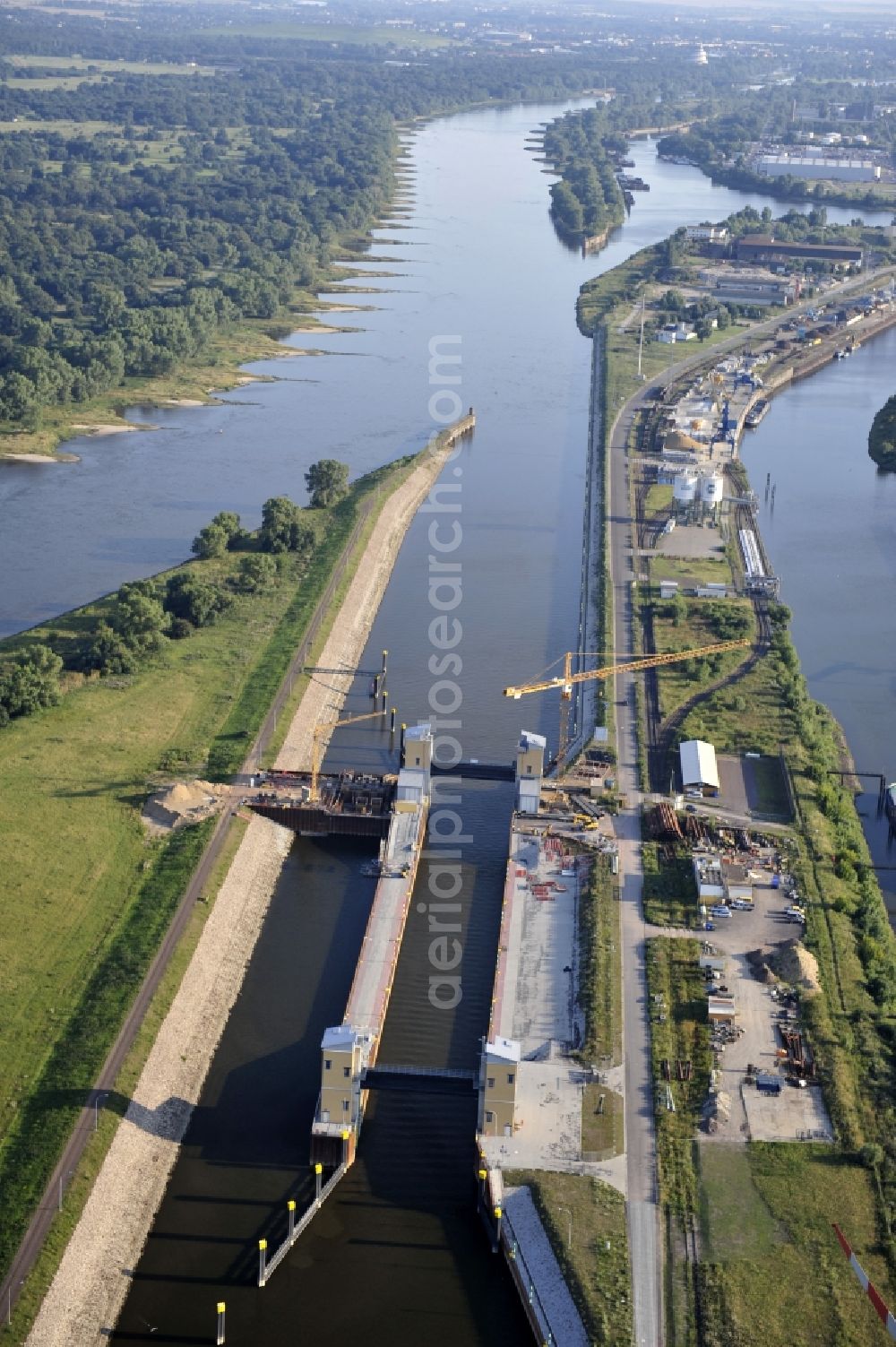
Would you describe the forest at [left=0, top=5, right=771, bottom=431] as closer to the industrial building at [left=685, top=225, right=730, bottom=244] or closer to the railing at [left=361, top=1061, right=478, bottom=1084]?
the industrial building at [left=685, top=225, right=730, bottom=244]

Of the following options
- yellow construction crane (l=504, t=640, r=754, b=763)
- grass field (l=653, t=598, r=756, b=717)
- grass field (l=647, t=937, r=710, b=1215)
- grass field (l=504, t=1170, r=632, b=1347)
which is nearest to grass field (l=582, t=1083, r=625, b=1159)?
grass field (l=647, t=937, r=710, b=1215)

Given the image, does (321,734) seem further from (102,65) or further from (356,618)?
(102,65)

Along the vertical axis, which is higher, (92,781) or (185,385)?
(185,385)

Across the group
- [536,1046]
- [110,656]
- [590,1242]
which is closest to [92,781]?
[110,656]

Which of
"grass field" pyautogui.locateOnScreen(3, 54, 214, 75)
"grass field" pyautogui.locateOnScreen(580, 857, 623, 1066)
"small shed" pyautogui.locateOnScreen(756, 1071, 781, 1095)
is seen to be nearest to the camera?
"small shed" pyautogui.locateOnScreen(756, 1071, 781, 1095)

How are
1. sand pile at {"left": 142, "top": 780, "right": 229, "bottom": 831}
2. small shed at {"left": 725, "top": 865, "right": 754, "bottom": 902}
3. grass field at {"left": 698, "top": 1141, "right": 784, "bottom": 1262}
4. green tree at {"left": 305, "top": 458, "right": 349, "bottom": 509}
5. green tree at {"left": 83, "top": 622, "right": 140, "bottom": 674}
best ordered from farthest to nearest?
green tree at {"left": 305, "top": 458, "right": 349, "bottom": 509} → green tree at {"left": 83, "top": 622, "right": 140, "bottom": 674} → sand pile at {"left": 142, "top": 780, "right": 229, "bottom": 831} → small shed at {"left": 725, "top": 865, "right": 754, "bottom": 902} → grass field at {"left": 698, "top": 1141, "right": 784, "bottom": 1262}

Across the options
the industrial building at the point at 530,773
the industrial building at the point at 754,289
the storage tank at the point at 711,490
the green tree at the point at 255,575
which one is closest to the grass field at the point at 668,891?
the industrial building at the point at 530,773
